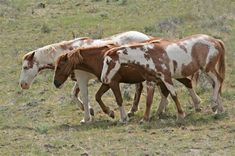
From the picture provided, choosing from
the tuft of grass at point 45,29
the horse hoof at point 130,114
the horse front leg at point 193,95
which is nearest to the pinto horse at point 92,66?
the horse hoof at point 130,114

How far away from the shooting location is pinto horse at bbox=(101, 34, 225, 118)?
451 inches

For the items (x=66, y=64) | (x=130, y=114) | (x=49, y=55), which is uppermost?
(x=49, y=55)

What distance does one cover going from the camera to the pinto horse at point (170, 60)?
1146 cm

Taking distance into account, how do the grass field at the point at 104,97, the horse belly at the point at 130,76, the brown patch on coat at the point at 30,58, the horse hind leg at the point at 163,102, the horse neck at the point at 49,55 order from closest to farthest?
the grass field at the point at 104,97 < the horse belly at the point at 130,76 < the horse hind leg at the point at 163,102 < the horse neck at the point at 49,55 < the brown patch on coat at the point at 30,58

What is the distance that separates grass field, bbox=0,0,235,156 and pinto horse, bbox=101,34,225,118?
0.65 m

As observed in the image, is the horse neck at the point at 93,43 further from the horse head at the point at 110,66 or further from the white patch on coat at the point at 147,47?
the white patch on coat at the point at 147,47

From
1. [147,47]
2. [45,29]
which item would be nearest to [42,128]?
[147,47]

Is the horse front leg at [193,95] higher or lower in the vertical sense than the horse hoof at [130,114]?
higher

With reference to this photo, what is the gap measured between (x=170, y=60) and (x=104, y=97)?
104 inches

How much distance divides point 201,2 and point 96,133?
1398 cm

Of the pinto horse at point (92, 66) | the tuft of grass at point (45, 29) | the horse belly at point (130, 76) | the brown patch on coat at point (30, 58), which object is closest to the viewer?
the horse belly at point (130, 76)

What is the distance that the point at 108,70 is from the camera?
11.7 metres

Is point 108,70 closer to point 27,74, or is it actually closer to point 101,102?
point 101,102

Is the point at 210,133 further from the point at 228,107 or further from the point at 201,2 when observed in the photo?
the point at 201,2
